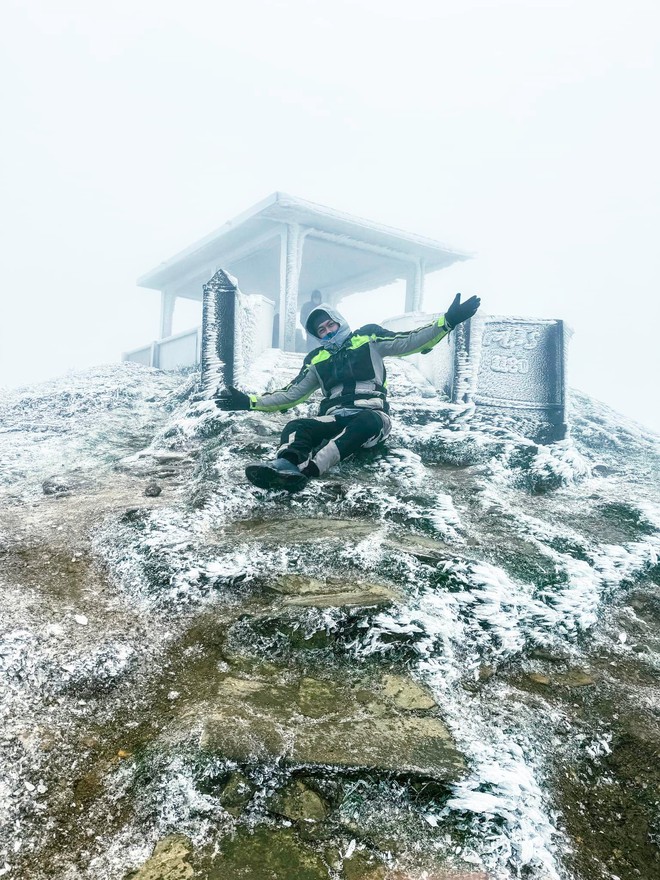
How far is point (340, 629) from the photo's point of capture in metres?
3.01

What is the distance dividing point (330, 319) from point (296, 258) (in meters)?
10.9

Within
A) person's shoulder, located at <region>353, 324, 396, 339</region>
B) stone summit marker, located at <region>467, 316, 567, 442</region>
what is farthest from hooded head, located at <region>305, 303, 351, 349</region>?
stone summit marker, located at <region>467, 316, 567, 442</region>

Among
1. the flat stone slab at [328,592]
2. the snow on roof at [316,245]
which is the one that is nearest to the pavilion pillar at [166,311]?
the snow on roof at [316,245]

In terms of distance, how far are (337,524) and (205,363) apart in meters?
6.48

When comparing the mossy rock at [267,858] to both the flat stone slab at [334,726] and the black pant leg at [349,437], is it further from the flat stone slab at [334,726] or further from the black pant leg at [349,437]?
the black pant leg at [349,437]

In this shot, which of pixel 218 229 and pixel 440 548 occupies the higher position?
pixel 218 229

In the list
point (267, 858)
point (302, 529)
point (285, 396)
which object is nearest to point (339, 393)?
point (285, 396)

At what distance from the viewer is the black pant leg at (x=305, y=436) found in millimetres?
5238

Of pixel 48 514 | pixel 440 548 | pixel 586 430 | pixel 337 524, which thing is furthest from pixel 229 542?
pixel 586 430

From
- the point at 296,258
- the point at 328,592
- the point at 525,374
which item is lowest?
the point at 328,592

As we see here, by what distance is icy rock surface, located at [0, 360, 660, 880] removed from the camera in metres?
1.87

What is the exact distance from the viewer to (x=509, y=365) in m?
11.2

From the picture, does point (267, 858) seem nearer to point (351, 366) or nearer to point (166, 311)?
point (351, 366)

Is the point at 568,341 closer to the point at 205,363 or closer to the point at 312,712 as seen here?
the point at 205,363
